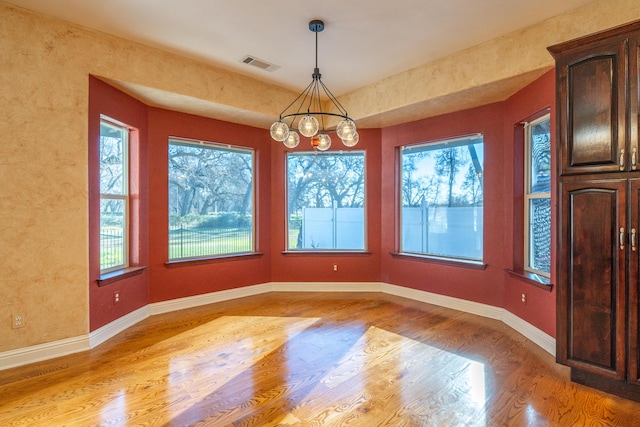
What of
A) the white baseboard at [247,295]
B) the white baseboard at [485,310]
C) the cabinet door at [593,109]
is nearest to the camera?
the cabinet door at [593,109]

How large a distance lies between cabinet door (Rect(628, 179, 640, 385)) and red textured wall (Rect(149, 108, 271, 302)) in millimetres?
4226

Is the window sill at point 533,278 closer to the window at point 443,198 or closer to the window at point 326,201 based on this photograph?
the window at point 443,198

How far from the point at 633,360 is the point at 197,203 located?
4.66 m

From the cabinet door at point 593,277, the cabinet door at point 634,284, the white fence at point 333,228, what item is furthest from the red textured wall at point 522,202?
the white fence at point 333,228

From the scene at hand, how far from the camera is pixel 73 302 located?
10.1 ft

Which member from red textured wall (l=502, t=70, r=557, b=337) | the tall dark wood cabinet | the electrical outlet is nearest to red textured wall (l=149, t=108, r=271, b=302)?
the electrical outlet

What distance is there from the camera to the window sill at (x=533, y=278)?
3.15 m

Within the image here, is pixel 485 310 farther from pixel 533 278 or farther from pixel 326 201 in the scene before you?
pixel 326 201

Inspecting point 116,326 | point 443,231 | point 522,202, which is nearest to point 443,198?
point 443,231

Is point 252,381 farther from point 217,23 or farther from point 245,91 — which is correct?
point 245,91

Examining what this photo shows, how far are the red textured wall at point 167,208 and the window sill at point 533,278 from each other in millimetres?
3398

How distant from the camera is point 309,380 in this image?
257 centimetres

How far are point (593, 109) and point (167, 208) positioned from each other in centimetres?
445

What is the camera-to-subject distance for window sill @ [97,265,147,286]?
3.38 meters
